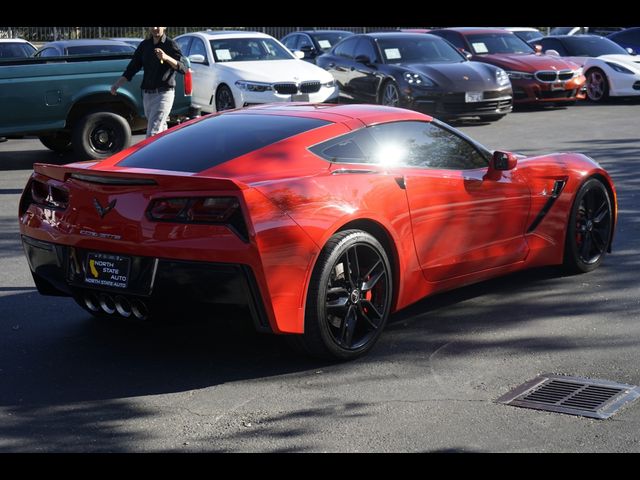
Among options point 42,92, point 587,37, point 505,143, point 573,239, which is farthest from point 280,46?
point 573,239

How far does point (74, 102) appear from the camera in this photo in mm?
13750

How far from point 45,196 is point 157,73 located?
5.99 metres

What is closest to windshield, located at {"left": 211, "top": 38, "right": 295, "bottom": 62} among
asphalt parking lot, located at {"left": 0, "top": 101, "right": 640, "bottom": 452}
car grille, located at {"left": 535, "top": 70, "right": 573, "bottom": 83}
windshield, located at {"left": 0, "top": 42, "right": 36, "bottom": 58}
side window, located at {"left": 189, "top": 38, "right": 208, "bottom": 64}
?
side window, located at {"left": 189, "top": 38, "right": 208, "bottom": 64}

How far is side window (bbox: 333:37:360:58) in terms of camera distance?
20297mm

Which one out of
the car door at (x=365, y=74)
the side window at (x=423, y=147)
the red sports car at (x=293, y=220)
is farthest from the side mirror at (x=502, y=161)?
the car door at (x=365, y=74)

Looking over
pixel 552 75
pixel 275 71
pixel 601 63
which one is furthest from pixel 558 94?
pixel 275 71

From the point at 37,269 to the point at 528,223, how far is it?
3299 mm

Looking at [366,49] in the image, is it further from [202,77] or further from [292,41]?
[292,41]

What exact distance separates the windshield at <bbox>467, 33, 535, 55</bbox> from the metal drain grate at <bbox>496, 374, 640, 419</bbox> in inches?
681

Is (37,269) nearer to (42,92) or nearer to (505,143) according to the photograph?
(42,92)

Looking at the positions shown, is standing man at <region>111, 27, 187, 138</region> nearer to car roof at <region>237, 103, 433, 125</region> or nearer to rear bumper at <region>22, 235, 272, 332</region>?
car roof at <region>237, 103, 433, 125</region>

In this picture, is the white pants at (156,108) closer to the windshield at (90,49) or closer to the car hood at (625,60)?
the windshield at (90,49)

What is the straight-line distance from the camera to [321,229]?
5766mm

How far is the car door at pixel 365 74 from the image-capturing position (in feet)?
63.4
